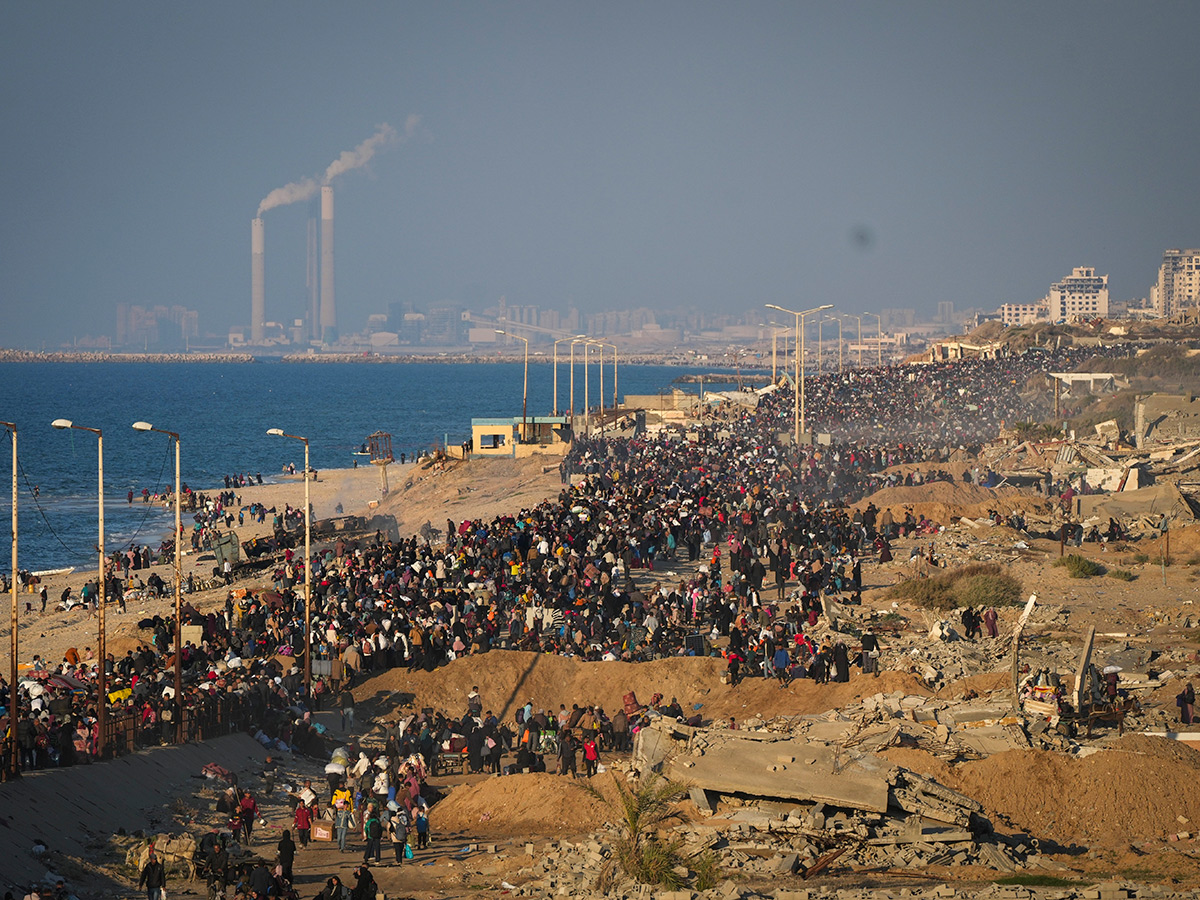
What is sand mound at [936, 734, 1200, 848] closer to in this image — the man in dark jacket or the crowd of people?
the crowd of people

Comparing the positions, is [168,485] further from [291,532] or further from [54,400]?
[54,400]

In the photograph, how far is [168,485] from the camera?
76062mm

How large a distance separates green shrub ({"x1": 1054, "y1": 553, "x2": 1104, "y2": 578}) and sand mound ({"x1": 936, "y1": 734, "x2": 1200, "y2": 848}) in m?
14.3

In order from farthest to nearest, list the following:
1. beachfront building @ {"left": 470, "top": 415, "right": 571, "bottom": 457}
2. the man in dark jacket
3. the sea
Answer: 1. beachfront building @ {"left": 470, "top": 415, "right": 571, "bottom": 457}
2. the sea
3. the man in dark jacket

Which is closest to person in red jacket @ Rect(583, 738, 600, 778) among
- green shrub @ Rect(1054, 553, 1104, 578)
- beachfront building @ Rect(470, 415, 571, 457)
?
green shrub @ Rect(1054, 553, 1104, 578)

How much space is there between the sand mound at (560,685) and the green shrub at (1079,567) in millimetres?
10215

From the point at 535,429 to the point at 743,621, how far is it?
4253 centimetres

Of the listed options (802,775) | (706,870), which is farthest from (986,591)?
(706,870)

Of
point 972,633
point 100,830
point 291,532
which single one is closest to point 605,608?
point 972,633

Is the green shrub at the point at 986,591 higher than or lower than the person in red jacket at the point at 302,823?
higher

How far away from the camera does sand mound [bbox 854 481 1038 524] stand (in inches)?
1550

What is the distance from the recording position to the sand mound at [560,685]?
2370cm

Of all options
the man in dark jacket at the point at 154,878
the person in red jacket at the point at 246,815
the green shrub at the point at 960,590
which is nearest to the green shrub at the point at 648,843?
the person in red jacket at the point at 246,815

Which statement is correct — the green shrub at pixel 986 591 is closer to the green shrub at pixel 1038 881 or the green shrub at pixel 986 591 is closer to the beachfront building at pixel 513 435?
the green shrub at pixel 1038 881
